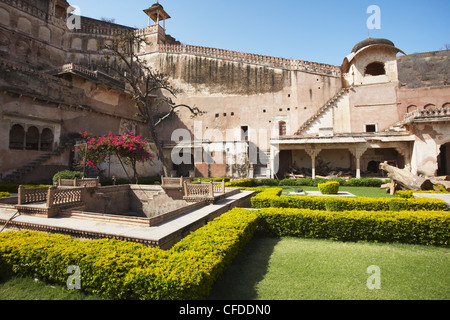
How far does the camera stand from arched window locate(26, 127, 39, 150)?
17.1m

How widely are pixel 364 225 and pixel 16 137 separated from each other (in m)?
20.8

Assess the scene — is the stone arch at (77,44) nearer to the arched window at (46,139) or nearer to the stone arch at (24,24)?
the stone arch at (24,24)

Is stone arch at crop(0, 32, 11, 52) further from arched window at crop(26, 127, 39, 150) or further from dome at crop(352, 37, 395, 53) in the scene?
dome at crop(352, 37, 395, 53)

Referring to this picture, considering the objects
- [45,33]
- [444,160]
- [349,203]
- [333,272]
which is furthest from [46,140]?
[444,160]

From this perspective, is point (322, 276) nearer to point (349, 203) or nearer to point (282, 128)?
point (349, 203)

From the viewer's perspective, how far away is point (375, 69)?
992 inches

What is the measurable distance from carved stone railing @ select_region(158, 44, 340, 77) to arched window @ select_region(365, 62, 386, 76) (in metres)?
4.07

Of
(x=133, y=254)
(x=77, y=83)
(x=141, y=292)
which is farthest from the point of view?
(x=77, y=83)

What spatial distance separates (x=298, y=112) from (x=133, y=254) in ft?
74.2

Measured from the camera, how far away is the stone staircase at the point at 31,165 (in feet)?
47.0

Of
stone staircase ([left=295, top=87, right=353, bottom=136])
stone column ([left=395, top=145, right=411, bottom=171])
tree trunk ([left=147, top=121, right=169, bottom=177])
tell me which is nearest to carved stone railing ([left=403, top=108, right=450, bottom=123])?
stone column ([left=395, top=145, right=411, bottom=171])
